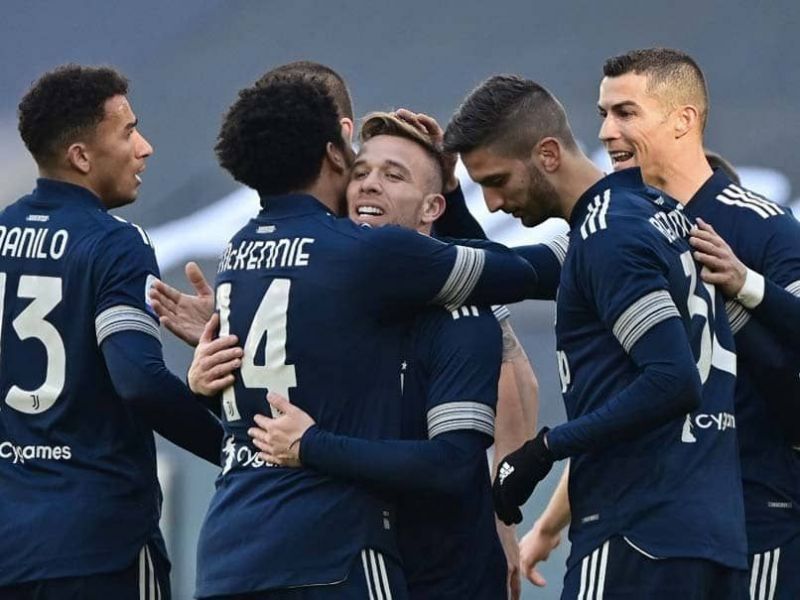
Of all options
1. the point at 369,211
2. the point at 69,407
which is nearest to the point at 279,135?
the point at 369,211

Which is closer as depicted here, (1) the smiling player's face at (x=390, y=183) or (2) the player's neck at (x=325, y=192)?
(2) the player's neck at (x=325, y=192)

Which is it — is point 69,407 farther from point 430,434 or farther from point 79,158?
point 430,434

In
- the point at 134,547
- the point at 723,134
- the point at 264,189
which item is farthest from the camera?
the point at 723,134

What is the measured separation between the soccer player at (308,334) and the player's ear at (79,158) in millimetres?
649

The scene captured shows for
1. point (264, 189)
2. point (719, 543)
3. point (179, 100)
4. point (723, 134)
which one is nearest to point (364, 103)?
point (179, 100)

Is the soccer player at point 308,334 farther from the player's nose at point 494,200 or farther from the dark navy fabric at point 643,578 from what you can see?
the dark navy fabric at point 643,578

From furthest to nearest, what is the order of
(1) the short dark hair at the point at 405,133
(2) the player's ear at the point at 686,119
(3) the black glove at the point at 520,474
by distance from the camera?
(2) the player's ear at the point at 686,119 < (1) the short dark hair at the point at 405,133 < (3) the black glove at the point at 520,474

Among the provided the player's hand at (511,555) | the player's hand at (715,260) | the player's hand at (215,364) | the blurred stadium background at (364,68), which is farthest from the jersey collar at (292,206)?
the blurred stadium background at (364,68)

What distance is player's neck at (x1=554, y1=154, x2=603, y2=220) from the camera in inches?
149

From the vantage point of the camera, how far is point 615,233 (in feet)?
11.5

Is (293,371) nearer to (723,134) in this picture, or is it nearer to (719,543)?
(719,543)

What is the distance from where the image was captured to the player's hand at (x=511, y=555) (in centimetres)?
421

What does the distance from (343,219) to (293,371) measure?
363 millimetres

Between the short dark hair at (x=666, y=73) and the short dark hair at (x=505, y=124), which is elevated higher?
the short dark hair at (x=666, y=73)
